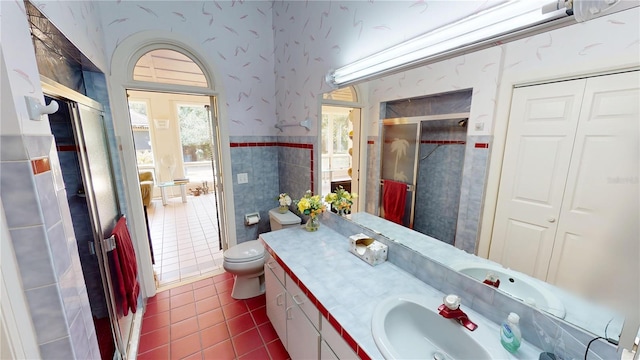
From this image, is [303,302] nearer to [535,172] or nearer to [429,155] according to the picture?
[429,155]

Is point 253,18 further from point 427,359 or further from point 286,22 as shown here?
point 427,359

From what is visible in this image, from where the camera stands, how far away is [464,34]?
0.88 meters

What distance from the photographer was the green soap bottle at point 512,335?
771 millimetres

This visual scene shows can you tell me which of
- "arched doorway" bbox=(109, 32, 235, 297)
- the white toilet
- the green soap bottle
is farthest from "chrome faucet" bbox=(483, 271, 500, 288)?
"arched doorway" bbox=(109, 32, 235, 297)

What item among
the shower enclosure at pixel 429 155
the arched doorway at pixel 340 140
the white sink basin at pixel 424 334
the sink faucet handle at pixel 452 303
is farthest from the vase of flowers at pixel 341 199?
the sink faucet handle at pixel 452 303

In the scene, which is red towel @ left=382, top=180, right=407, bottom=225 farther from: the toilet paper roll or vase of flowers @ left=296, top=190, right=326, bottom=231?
the toilet paper roll

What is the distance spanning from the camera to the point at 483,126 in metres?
0.92

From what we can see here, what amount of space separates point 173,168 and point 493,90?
19.7ft

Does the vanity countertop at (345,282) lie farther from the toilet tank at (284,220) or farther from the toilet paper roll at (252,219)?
the toilet paper roll at (252,219)

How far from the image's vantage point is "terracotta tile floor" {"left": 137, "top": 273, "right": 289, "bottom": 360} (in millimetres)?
1627

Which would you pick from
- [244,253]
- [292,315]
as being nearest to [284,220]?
[244,253]

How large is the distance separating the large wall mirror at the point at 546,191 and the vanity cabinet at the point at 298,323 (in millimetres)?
600

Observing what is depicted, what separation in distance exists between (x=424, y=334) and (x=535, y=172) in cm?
76

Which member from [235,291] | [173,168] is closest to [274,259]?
[235,291]
